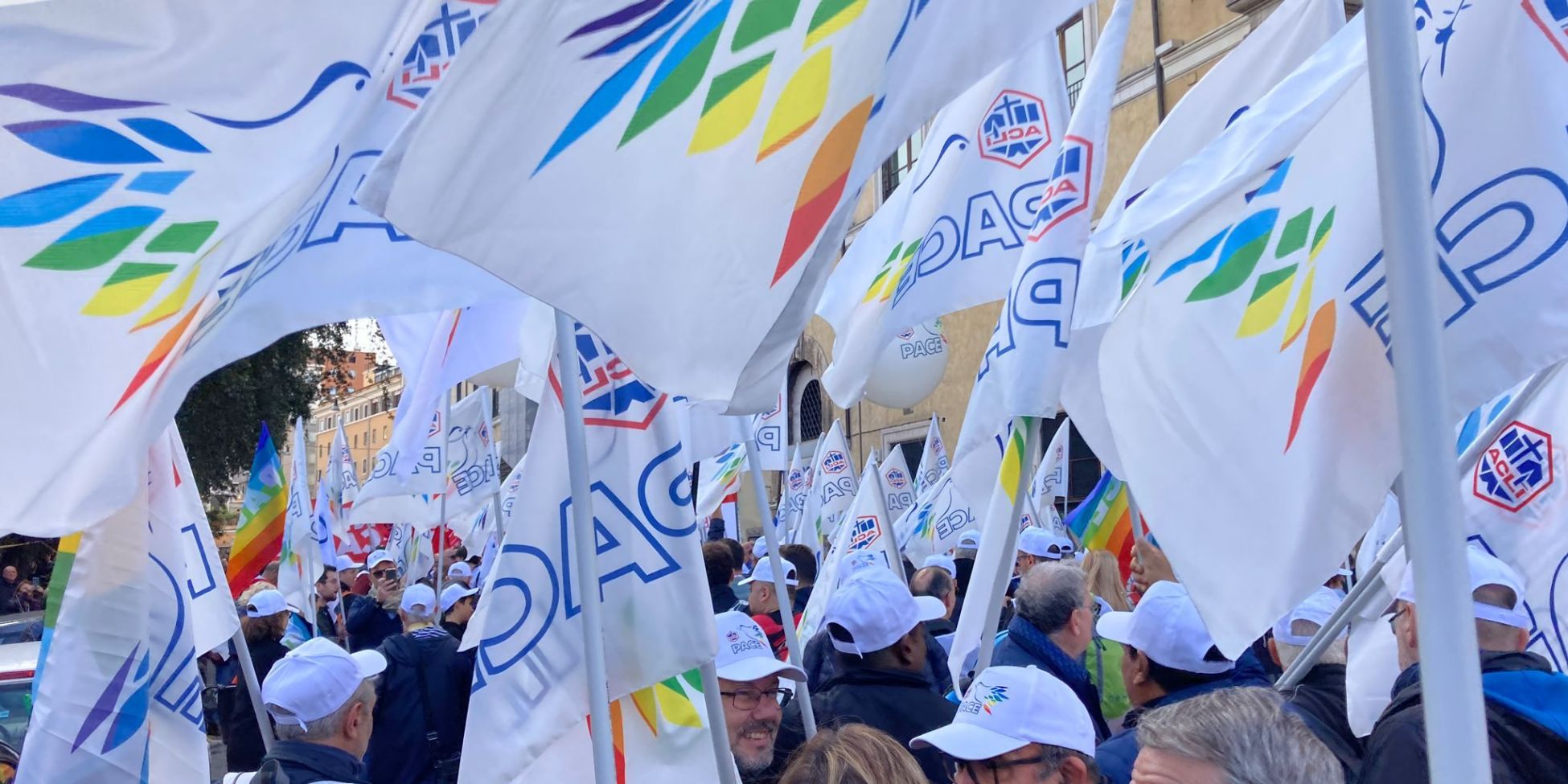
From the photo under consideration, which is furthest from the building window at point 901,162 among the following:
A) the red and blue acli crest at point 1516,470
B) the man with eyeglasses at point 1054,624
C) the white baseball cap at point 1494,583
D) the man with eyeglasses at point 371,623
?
the white baseball cap at point 1494,583

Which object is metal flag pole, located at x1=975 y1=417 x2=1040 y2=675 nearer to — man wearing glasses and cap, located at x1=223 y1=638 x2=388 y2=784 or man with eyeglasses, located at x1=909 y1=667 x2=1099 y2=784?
man with eyeglasses, located at x1=909 y1=667 x2=1099 y2=784

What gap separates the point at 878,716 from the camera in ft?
14.2

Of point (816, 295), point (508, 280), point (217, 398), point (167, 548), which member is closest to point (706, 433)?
point (167, 548)

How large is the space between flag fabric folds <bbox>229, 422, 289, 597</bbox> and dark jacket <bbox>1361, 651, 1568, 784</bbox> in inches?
231

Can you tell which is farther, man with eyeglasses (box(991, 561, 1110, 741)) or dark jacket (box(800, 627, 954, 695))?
dark jacket (box(800, 627, 954, 695))

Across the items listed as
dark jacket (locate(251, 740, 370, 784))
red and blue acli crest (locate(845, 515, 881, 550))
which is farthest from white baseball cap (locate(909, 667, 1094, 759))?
red and blue acli crest (locate(845, 515, 881, 550))

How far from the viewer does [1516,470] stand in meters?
4.36

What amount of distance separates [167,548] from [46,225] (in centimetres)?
131

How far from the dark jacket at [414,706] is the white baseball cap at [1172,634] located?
302 centimetres

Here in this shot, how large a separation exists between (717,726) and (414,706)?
282 cm

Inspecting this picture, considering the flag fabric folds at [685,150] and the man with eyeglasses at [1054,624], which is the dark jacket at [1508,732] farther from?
the flag fabric folds at [685,150]

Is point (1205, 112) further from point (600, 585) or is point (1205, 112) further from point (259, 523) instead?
point (259, 523)

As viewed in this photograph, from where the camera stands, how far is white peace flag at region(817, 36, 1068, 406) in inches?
214

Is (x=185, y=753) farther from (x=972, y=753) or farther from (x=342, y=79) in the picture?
(x=972, y=753)
